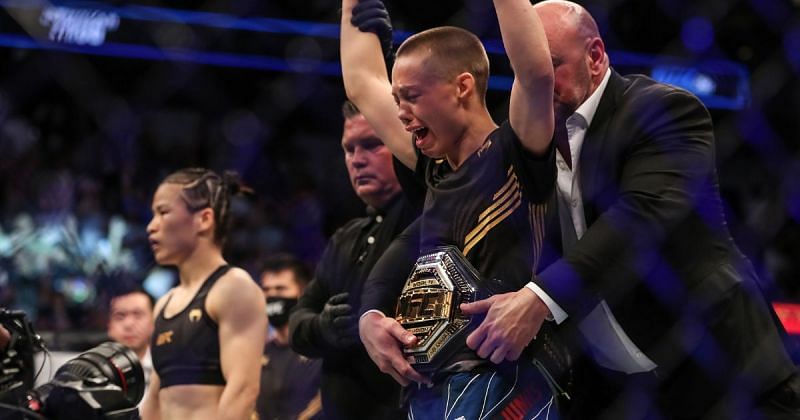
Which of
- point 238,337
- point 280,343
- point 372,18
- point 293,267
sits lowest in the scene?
point 280,343

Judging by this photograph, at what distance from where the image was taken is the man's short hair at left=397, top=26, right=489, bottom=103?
1.67m

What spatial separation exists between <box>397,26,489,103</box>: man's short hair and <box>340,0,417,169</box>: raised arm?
224mm

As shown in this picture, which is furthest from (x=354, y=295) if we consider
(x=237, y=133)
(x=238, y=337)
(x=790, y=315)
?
(x=237, y=133)

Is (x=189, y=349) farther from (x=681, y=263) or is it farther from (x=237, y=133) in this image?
(x=237, y=133)

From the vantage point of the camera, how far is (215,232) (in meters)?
2.97

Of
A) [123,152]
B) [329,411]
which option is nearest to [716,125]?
[123,152]

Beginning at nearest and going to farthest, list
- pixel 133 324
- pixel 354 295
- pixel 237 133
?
pixel 354 295 → pixel 133 324 → pixel 237 133

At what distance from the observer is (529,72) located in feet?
4.96

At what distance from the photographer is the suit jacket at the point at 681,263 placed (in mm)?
1707

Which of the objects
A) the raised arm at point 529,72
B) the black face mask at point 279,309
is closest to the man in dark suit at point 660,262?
the raised arm at point 529,72

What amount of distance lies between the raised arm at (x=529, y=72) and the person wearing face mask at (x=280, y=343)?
2048 mm

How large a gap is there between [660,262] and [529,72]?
428 millimetres

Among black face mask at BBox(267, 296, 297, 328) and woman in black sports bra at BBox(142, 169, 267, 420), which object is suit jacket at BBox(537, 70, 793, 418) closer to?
woman in black sports bra at BBox(142, 169, 267, 420)

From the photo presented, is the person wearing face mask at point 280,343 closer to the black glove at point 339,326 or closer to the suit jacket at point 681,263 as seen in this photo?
the black glove at point 339,326
